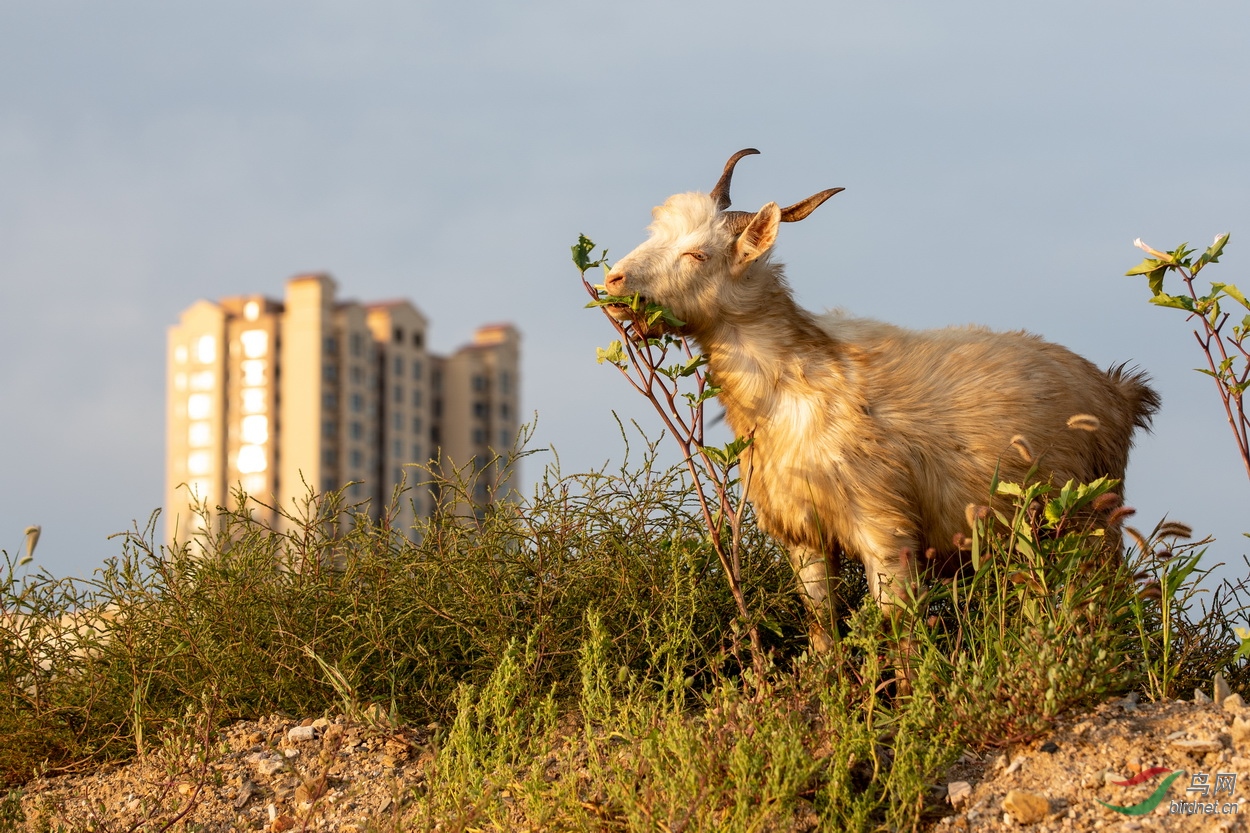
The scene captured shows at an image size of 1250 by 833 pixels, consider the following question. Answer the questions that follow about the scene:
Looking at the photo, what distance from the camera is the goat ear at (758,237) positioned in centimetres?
580

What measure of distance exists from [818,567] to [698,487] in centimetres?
96

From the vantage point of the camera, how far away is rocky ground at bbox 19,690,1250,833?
4.39 m

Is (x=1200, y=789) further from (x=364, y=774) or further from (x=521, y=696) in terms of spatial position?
(x=364, y=774)

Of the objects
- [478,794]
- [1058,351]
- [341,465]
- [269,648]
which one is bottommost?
[478,794]

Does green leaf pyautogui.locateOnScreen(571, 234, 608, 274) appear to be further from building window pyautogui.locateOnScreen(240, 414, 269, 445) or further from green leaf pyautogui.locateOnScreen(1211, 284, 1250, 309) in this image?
building window pyautogui.locateOnScreen(240, 414, 269, 445)

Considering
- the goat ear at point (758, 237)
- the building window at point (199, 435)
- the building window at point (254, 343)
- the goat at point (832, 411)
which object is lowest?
the goat at point (832, 411)

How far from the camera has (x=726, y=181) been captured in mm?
6281

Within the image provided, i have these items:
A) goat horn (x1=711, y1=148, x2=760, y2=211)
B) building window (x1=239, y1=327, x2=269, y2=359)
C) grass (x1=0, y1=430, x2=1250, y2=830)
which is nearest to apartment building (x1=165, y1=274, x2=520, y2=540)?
building window (x1=239, y1=327, x2=269, y2=359)

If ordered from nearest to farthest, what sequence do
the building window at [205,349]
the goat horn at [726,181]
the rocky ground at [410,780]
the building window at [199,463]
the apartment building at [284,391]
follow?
the rocky ground at [410,780]
the goat horn at [726,181]
the apartment building at [284,391]
the building window at [199,463]
the building window at [205,349]

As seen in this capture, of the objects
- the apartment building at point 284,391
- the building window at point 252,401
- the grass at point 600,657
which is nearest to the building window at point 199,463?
the apartment building at point 284,391

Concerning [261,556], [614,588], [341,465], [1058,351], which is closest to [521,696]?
[614,588]

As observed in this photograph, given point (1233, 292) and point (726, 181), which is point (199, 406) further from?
point (1233, 292)

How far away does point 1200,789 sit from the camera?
441cm

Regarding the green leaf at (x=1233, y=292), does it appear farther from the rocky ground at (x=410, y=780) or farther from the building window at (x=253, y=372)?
the building window at (x=253, y=372)
